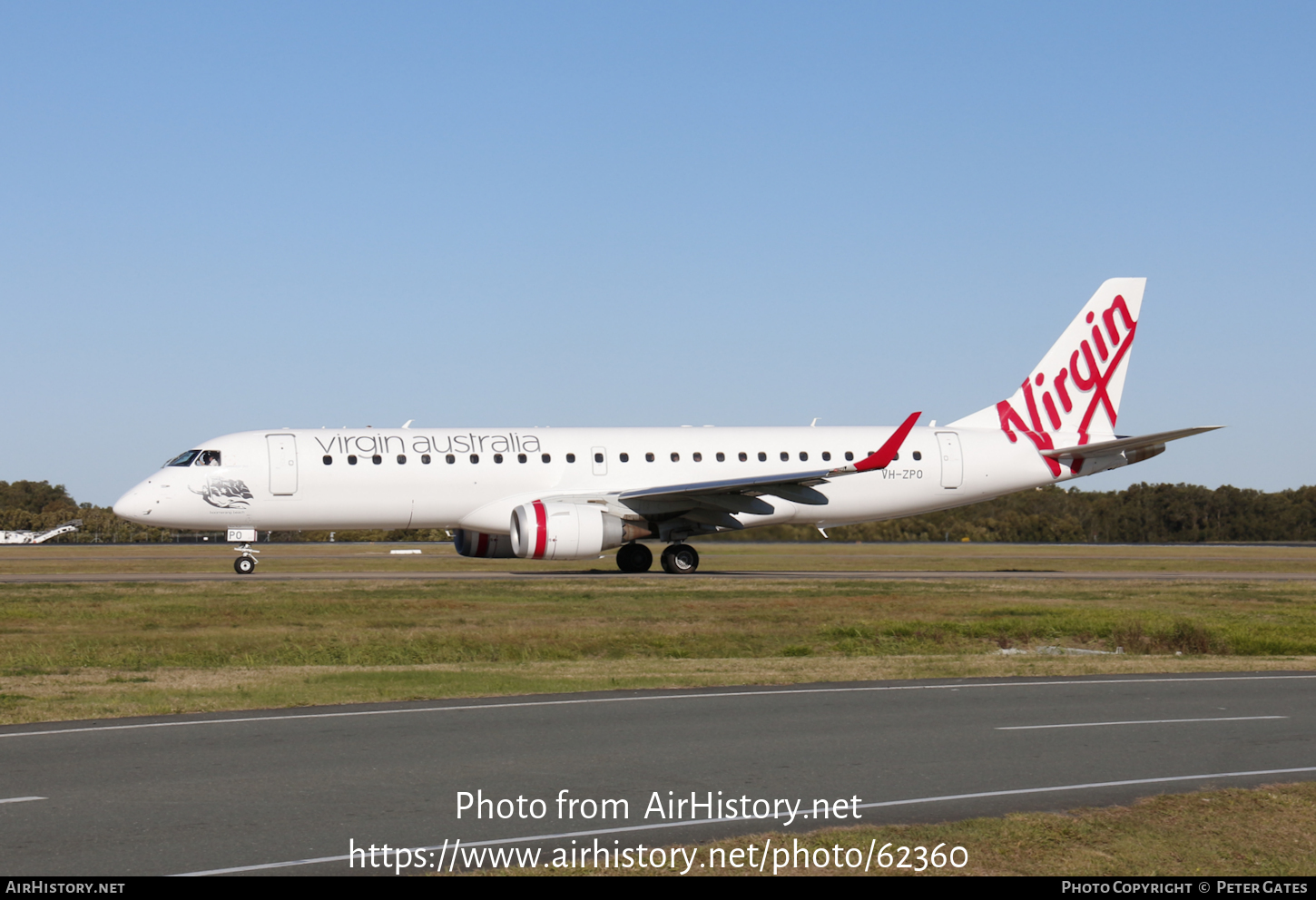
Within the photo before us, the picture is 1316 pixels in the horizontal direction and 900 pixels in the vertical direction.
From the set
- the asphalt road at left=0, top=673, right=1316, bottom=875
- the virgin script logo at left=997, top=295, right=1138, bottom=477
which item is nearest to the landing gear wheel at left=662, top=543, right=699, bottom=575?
the virgin script logo at left=997, top=295, right=1138, bottom=477

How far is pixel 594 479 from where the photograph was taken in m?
35.6

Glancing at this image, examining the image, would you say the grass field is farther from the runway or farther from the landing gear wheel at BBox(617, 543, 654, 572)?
the landing gear wheel at BBox(617, 543, 654, 572)

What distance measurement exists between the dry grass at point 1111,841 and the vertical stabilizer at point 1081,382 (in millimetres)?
31418

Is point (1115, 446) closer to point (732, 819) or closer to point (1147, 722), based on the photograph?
point (1147, 722)

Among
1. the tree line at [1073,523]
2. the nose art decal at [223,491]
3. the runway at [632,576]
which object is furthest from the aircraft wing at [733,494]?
the tree line at [1073,523]

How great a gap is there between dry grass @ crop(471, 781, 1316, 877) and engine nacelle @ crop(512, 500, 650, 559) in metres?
24.0

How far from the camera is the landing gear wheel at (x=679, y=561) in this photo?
35375mm

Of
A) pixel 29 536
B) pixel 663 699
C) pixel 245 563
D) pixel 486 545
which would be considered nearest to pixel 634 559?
pixel 486 545

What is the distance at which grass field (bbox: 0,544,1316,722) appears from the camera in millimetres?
16328

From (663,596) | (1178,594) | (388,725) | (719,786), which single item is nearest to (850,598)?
(663,596)

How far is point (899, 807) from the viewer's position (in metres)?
8.94

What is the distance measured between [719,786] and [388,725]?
166 inches

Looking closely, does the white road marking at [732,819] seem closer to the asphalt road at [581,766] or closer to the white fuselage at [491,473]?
the asphalt road at [581,766]

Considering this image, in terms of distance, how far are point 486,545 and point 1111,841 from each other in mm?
30271
